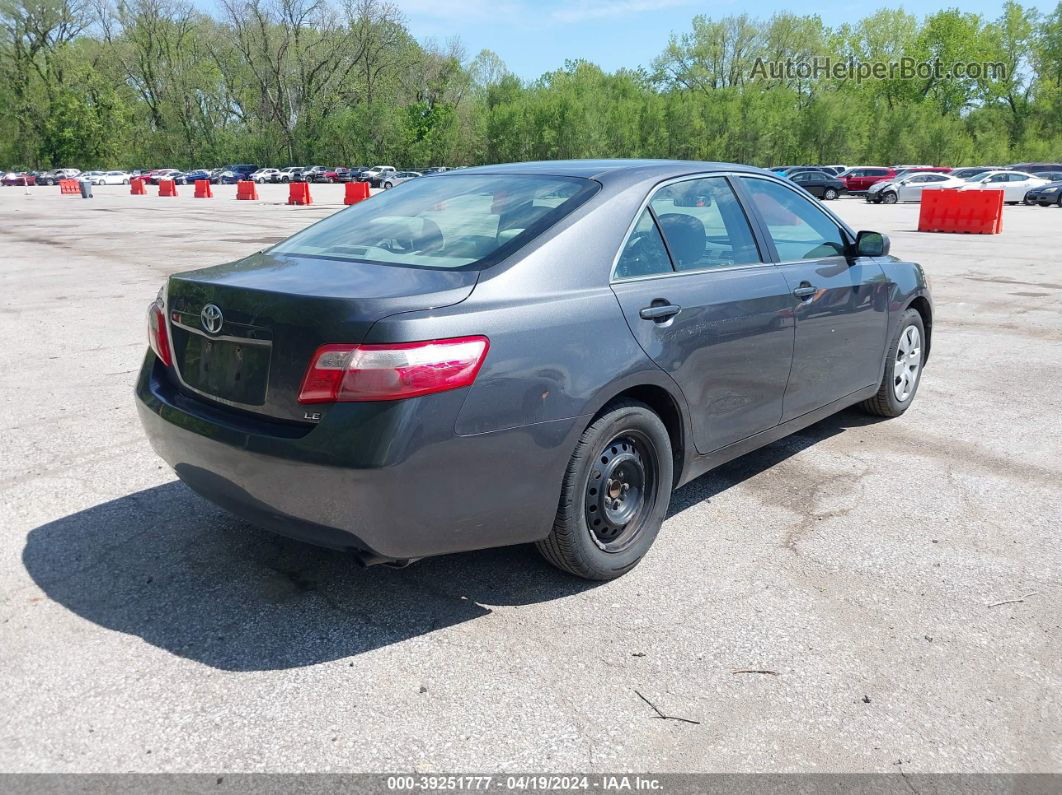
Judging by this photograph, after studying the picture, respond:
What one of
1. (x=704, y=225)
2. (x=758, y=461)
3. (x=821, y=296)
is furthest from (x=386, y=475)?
(x=758, y=461)

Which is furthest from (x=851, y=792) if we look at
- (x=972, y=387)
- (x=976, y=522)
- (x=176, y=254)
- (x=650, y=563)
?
(x=176, y=254)

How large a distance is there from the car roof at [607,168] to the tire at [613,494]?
104cm

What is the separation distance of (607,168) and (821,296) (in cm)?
136

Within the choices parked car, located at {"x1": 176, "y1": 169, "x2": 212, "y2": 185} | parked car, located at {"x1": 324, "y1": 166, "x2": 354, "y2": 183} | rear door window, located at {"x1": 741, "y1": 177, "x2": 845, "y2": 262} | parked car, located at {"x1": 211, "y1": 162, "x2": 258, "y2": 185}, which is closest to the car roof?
rear door window, located at {"x1": 741, "y1": 177, "x2": 845, "y2": 262}

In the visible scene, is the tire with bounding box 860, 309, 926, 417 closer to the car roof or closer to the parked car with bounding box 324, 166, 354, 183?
the car roof

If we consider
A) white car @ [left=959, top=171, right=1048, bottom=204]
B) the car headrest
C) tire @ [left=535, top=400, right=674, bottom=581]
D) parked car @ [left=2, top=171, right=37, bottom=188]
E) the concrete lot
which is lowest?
the concrete lot

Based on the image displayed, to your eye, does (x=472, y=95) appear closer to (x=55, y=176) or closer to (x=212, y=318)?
(x=55, y=176)

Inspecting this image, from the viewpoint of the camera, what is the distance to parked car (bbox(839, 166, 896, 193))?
44.4 metres

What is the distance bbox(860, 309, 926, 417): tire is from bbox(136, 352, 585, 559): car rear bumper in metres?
3.11

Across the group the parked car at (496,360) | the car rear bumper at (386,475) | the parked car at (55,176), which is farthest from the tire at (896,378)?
the parked car at (55,176)

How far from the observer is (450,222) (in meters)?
3.67

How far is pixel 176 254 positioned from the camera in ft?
54.4

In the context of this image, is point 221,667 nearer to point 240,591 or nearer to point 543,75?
point 240,591

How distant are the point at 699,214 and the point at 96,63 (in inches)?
3996
